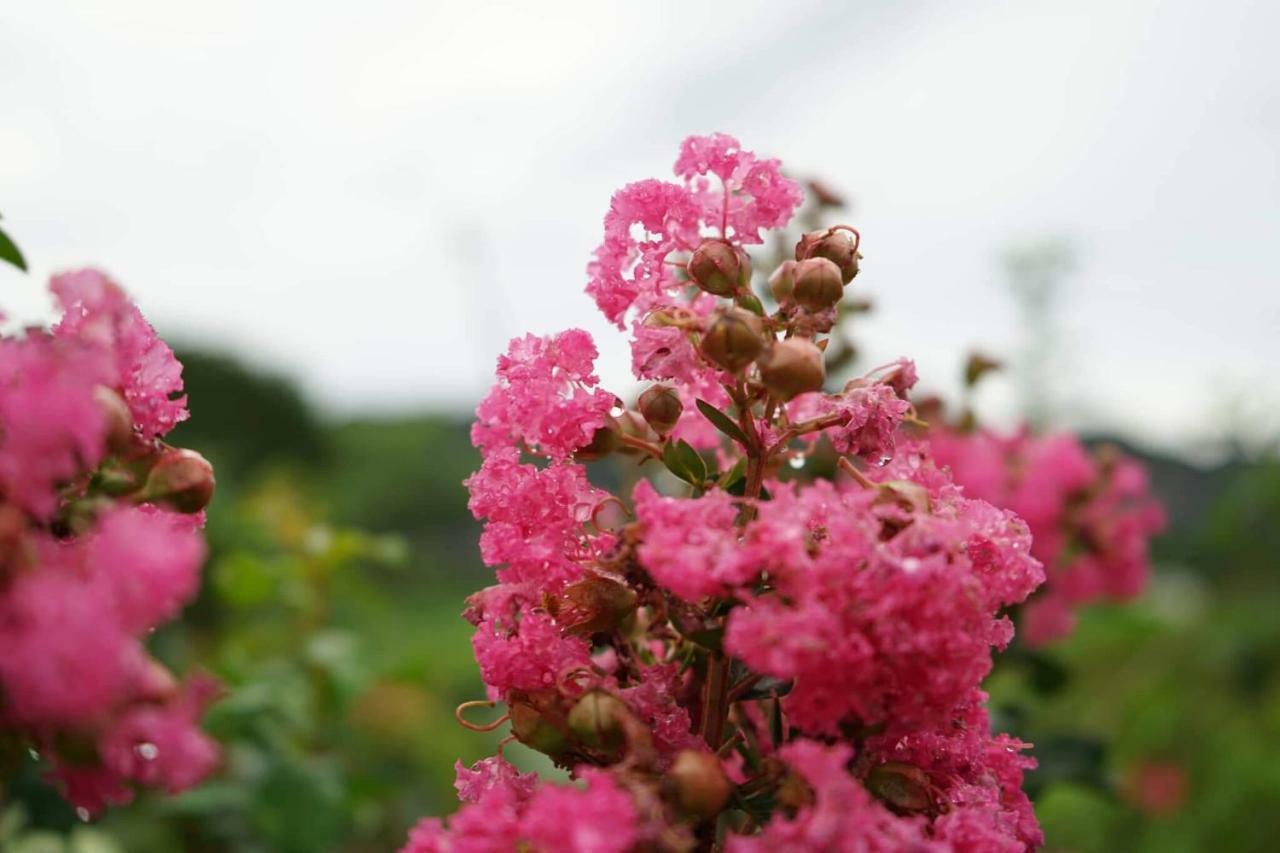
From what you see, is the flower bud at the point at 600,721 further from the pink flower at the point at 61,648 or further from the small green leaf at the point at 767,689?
the pink flower at the point at 61,648

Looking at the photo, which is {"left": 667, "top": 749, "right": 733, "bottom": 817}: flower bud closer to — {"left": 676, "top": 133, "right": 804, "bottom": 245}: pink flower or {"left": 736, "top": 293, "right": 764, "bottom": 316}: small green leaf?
{"left": 736, "top": 293, "right": 764, "bottom": 316}: small green leaf

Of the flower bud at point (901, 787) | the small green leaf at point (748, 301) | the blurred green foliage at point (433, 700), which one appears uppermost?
the small green leaf at point (748, 301)

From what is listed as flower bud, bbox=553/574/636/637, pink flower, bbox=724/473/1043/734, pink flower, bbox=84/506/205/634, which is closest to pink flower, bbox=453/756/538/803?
flower bud, bbox=553/574/636/637

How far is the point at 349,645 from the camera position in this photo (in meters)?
2.27

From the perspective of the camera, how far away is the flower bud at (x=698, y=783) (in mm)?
814

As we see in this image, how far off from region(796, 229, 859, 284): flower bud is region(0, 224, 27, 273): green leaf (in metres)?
0.67

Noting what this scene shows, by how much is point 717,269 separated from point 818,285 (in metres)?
0.09

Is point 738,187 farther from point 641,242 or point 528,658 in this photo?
point 528,658

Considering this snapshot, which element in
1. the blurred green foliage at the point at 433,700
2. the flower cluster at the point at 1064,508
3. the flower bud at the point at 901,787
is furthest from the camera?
the flower cluster at the point at 1064,508

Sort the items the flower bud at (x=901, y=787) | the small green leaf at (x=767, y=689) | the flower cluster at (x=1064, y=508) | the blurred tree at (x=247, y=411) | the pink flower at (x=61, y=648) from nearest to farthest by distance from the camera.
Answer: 1. the pink flower at (x=61, y=648)
2. the flower bud at (x=901, y=787)
3. the small green leaf at (x=767, y=689)
4. the flower cluster at (x=1064, y=508)
5. the blurred tree at (x=247, y=411)

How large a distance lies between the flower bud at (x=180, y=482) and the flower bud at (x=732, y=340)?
15.9 inches

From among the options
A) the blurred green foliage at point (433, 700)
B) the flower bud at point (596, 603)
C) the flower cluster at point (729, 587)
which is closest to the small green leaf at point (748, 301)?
the flower cluster at point (729, 587)

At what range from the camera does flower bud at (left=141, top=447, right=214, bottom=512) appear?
0.83 metres

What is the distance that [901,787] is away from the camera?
89 centimetres
